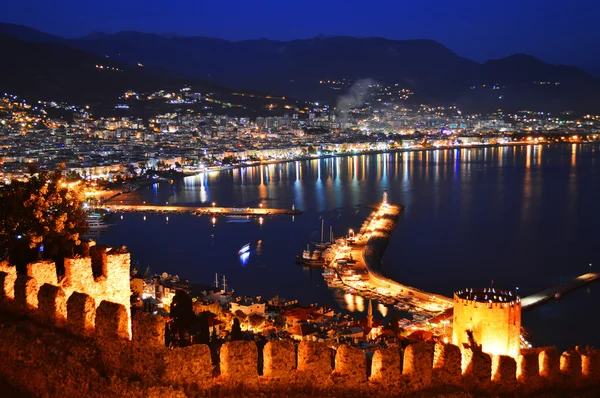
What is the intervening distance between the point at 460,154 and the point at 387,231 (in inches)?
1726

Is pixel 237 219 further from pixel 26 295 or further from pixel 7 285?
Result: pixel 26 295

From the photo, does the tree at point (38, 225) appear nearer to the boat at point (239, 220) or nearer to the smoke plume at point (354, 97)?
the boat at point (239, 220)

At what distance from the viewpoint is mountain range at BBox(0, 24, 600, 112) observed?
396ft

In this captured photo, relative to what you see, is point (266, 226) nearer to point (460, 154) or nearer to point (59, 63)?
point (460, 154)

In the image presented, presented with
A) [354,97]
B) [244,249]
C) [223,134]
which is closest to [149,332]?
[244,249]

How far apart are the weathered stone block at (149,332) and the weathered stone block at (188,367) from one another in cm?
7

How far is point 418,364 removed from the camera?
11.4 feet

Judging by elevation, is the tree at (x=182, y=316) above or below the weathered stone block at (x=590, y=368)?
below

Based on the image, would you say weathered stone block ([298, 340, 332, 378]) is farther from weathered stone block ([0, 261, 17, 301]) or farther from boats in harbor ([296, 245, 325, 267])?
boats in harbor ([296, 245, 325, 267])

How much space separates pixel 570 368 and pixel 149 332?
247cm

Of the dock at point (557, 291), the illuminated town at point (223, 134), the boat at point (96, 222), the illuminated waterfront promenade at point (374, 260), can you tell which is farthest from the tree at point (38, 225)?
the illuminated town at point (223, 134)

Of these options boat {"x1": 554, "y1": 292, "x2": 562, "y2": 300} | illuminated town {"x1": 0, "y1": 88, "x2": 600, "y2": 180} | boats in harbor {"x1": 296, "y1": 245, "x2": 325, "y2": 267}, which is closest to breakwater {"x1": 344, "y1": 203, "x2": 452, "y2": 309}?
boats in harbor {"x1": 296, "y1": 245, "x2": 325, "y2": 267}

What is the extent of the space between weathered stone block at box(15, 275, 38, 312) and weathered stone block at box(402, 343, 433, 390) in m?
1.96

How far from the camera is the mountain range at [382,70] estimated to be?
396ft
